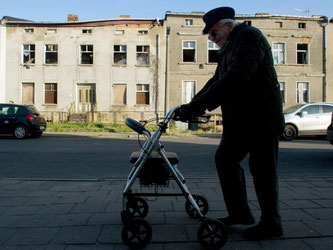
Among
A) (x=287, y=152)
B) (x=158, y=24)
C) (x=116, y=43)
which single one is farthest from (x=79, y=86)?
(x=287, y=152)

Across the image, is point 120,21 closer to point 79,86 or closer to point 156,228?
point 79,86

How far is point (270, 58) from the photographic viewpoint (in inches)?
107

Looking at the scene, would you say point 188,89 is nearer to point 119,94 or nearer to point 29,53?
point 119,94

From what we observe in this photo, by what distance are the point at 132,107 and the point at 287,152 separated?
17.2 m

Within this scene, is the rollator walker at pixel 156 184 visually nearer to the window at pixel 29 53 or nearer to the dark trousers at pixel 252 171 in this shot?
the dark trousers at pixel 252 171

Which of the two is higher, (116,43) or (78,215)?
(116,43)

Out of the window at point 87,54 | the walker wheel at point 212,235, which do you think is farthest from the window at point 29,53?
the walker wheel at point 212,235

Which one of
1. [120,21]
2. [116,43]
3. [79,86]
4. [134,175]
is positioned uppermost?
[120,21]

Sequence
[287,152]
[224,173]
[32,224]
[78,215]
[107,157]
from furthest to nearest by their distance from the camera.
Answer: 1. [287,152]
2. [107,157]
3. [78,215]
4. [32,224]
5. [224,173]

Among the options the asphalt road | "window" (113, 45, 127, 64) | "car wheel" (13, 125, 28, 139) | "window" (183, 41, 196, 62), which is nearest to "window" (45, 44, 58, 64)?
"window" (113, 45, 127, 64)

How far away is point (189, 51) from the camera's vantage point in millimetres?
25422

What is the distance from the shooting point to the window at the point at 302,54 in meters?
26.1

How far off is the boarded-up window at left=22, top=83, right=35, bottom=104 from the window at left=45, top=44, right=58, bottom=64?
99.5 inches

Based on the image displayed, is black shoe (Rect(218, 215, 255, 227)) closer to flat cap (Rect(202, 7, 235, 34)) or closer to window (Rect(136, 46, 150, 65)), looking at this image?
flat cap (Rect(202, 7, 235, 34))
